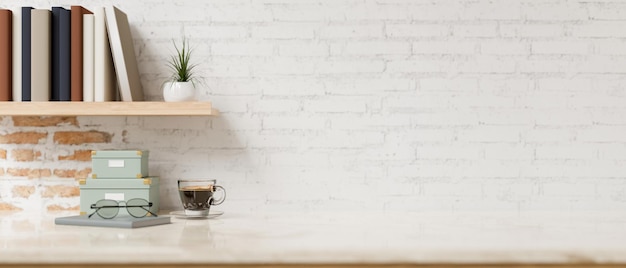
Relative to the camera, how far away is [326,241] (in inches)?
79.0

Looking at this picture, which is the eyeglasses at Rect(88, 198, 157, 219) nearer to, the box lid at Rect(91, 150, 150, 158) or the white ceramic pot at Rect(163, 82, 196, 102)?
the box lid at Rect(91, 150, 150, 158)

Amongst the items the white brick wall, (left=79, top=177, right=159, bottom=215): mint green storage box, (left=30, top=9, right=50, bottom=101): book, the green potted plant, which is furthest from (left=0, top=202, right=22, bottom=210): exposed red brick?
the green potted plant

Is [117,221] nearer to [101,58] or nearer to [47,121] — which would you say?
[101,58]

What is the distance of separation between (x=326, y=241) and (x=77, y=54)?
1159 mm

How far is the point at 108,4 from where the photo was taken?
2.86 meters

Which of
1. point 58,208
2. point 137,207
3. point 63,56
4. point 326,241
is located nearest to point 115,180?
point 137,207

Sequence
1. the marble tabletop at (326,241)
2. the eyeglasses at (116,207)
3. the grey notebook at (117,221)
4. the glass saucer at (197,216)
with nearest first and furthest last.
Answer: the marble tabletop at (326,241)
the grey notebook at (117,221)
the eyeglasses at (116,207)
the glass saucer at (197,216)

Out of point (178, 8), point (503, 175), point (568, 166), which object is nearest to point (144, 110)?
point (178, 8)

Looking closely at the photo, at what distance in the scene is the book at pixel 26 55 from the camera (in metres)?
2.62

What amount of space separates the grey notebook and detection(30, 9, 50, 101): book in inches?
19.0

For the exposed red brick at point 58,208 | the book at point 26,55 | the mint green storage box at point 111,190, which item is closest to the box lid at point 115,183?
the mint green storage box at point 111,190

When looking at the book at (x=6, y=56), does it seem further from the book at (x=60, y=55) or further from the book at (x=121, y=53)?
the book at (x=121, y=53)

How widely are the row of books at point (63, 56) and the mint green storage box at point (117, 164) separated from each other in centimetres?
19

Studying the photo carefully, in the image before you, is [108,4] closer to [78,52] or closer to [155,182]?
[78,52]
